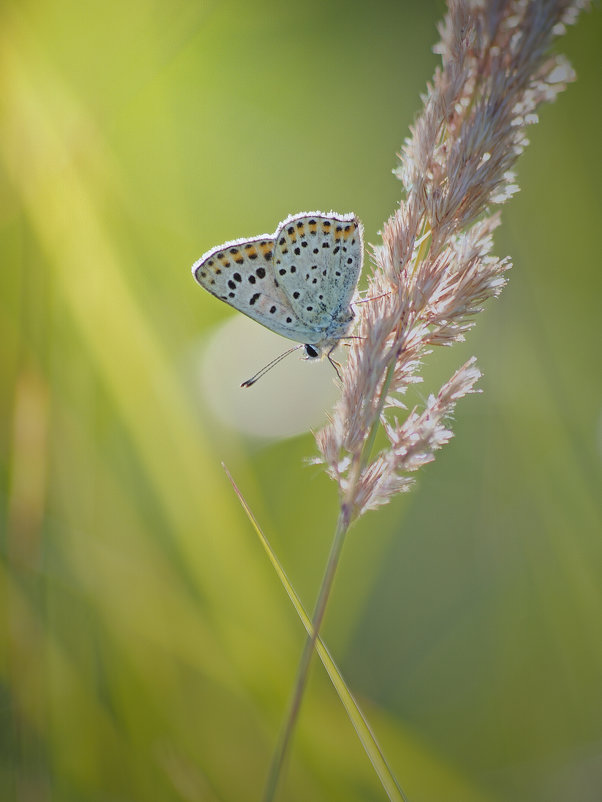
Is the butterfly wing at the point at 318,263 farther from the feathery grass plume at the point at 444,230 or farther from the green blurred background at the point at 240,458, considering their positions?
the green blurred background at the point at 240,458

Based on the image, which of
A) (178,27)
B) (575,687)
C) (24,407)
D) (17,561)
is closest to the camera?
(17,561)

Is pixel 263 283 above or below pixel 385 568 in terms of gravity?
above

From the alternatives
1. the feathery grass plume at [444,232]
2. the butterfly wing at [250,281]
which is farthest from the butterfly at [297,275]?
the feathery grass plume at [444,232]

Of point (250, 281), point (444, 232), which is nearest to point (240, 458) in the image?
point (250, 281)

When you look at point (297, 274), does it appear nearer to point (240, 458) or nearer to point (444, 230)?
point (444, 230)

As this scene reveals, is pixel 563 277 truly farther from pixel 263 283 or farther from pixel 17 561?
pixel 17 561

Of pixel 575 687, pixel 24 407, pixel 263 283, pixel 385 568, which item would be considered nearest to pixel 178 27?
pixel 263 283

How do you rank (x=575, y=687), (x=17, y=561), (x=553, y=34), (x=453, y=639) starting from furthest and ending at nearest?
(x=453, y=639) → (x=575, y=687) → (x=17, y=561) → (x=553, y=34)
